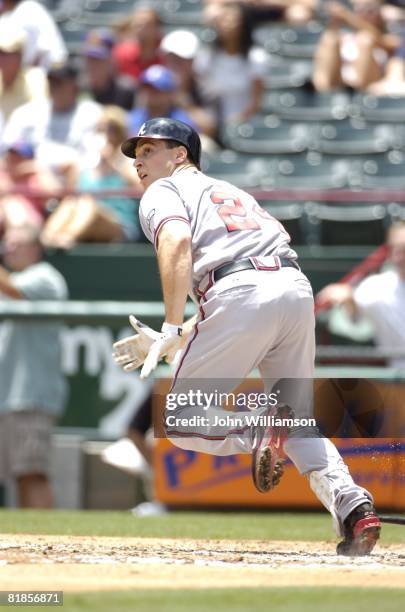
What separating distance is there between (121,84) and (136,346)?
7085mm

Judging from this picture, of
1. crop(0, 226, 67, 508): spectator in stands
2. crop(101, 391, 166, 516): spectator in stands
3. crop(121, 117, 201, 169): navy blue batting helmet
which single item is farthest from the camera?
crop(0, 226, 67, 508): spectator in stands

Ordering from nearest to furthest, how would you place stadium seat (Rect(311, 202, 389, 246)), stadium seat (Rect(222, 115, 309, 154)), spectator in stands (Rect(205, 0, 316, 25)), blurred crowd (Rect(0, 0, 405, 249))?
stadium seat (Rect(311, 202, 389, 246)) → blurred crowd (Rect(0, 0, 405, 249)) → stadium seat (Rect(222, 115, 309, 154)) → spectator in stands (Rect(205, 0, 316, 25))

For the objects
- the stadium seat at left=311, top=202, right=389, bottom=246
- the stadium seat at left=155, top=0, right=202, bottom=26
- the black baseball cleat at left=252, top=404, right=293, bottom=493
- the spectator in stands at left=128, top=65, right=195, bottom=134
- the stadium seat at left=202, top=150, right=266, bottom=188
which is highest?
the stadium seat at left=155, top=0, right=202, bottom=26

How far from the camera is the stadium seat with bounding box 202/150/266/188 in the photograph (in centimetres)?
1098

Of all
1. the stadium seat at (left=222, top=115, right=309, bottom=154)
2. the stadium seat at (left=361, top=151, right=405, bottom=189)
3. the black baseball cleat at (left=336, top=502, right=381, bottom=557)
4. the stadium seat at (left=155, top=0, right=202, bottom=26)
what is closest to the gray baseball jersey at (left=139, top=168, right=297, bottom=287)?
the black baseball cleat at (left=336, top=502, right=381, bottom=557)

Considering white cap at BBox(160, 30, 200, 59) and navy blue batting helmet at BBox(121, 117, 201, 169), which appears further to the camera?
white cap at BBox(160, 30, 200, 59)

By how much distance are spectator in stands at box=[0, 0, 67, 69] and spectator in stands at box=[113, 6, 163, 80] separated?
56cm

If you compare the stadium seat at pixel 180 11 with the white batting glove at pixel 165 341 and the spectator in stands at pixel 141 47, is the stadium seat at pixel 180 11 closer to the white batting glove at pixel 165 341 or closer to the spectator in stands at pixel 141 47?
the spectator in stands at pixel 141 47

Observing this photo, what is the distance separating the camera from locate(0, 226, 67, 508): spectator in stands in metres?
9.14

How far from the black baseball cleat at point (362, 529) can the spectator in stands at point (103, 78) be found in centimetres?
724

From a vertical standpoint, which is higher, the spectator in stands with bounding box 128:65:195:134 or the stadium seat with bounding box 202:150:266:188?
the spectator in stands with bounding box 128:65:195:134

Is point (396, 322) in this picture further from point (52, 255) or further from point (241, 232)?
point (241, 232)

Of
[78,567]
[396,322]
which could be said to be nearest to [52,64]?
[396,322]

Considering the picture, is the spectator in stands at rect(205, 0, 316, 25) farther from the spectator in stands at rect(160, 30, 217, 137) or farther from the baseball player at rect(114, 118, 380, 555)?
the baseball player at rect(114, 118, 380, 555)
